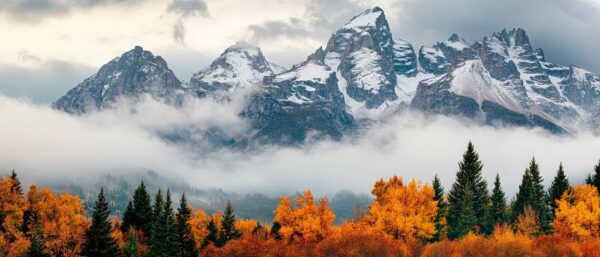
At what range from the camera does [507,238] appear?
112938 mm

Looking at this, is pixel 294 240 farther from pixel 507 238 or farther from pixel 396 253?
pixel 507 238

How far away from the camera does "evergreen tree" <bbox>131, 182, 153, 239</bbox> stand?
135 m

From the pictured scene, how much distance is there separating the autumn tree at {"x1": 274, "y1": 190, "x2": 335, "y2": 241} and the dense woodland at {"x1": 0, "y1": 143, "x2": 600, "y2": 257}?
17 centimetres

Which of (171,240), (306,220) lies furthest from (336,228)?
A: (171,240)

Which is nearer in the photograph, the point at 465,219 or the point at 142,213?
the point at 465,219

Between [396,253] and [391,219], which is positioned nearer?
[396,253]

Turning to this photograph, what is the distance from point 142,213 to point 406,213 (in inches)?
1965

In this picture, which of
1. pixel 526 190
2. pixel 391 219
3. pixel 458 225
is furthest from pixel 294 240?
pixel 526 190

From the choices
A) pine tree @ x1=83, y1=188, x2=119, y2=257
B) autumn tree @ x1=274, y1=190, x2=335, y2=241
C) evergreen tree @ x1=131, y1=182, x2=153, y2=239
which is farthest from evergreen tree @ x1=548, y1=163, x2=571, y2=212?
pine tree @ x1=83, y1=188, x2=119, y2=257

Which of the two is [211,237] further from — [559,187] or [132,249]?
[559,187]

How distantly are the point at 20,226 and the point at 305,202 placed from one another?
48950 mm

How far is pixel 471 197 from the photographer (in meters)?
135

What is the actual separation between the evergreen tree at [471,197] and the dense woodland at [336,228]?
20cm

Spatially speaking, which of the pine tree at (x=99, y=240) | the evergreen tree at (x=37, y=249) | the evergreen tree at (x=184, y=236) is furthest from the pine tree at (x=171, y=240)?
the evergreen tree at (x=37, y=249)
